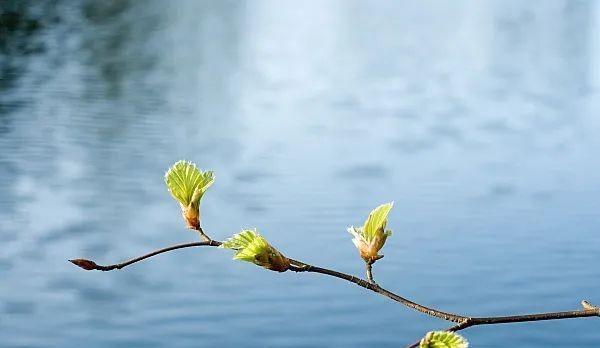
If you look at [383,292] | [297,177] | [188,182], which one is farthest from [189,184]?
[297,177]

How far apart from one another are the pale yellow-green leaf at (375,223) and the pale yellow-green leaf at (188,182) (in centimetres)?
7

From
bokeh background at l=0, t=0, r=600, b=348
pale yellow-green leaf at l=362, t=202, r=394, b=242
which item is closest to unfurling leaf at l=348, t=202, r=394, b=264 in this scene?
pale yellow-green leaf at l=362, t=202, r=394, b=242

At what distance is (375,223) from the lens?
45cm

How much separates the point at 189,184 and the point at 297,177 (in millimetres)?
8158

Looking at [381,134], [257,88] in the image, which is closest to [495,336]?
[381,134]

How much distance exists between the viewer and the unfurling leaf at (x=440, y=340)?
1.16 ft

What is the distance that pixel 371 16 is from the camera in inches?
745

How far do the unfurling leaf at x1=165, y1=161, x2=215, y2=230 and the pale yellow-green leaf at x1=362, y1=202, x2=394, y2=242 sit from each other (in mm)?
72

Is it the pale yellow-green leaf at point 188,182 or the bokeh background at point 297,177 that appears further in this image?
the bokeh background at point 297,177

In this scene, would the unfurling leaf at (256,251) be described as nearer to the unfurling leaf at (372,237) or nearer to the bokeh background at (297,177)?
the unfurling leaf at (372,237)

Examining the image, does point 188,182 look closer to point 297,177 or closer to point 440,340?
point 440,340

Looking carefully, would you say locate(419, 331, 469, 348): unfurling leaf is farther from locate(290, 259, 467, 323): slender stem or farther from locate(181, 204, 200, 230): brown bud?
locate(181, 204, 200, 230): brown bud

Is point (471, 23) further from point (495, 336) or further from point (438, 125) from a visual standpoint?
point (495, 336)

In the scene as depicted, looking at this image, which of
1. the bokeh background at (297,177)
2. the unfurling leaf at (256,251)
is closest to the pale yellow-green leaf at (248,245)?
the unfurling leaf at (256,251)
